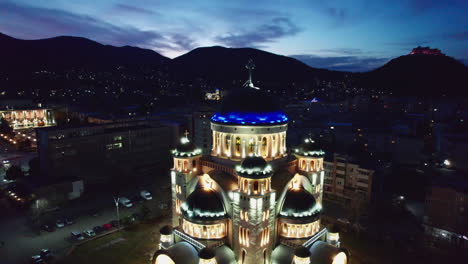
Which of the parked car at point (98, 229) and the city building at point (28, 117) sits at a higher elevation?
the city building at point (28, 117)

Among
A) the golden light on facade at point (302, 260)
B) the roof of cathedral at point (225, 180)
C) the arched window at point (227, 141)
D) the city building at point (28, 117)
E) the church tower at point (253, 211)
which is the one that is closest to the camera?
the golden light on facade at point (302, 260)

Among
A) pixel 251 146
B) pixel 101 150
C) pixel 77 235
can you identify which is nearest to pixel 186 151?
pixel 251 146

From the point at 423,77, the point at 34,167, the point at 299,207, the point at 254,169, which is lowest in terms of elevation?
the point at 34,167

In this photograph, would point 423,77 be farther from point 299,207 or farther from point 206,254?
point 206,254

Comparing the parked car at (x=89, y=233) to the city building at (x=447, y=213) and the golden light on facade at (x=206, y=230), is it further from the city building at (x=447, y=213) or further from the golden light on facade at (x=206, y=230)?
the city building at (x=447, y=213)

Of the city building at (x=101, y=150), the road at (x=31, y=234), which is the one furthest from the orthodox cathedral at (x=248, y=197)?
the city building at (x=101, y=150)

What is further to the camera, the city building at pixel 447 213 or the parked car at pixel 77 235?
the parked car at pixel 77 235
